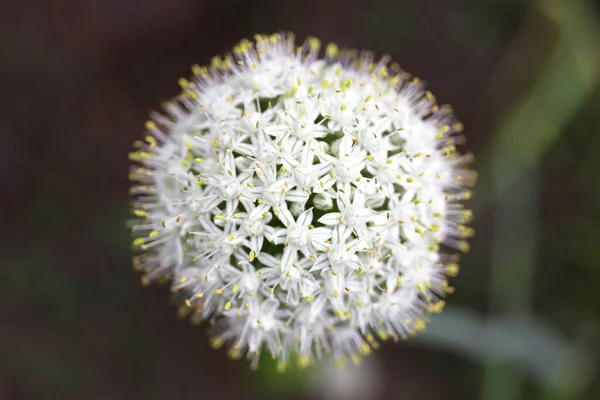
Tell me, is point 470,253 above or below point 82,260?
above

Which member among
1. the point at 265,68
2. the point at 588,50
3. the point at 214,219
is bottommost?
the point at 214,219

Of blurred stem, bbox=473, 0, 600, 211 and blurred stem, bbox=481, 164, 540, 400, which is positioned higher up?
blurred stem, bbox=473, 0, 600, 211

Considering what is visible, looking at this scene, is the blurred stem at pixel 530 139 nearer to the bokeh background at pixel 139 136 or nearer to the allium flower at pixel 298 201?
the bokeh background at pixel 139 136

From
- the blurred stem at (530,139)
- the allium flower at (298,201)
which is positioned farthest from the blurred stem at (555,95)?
the allium flower at (298,201)

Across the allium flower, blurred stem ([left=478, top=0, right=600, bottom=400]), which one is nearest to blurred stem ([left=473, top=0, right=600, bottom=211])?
blurred stem ([left=478, top=0, right=600, bottom=400])

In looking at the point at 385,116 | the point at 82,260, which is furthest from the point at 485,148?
the point at 82,260

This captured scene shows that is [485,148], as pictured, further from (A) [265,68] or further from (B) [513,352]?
(A) [265,68]

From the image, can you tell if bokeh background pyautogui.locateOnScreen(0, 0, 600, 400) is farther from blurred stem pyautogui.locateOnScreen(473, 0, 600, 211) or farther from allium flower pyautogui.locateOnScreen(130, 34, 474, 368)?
allium flower pyautogui.locateOnScreen(130, 34, 474, 368)
